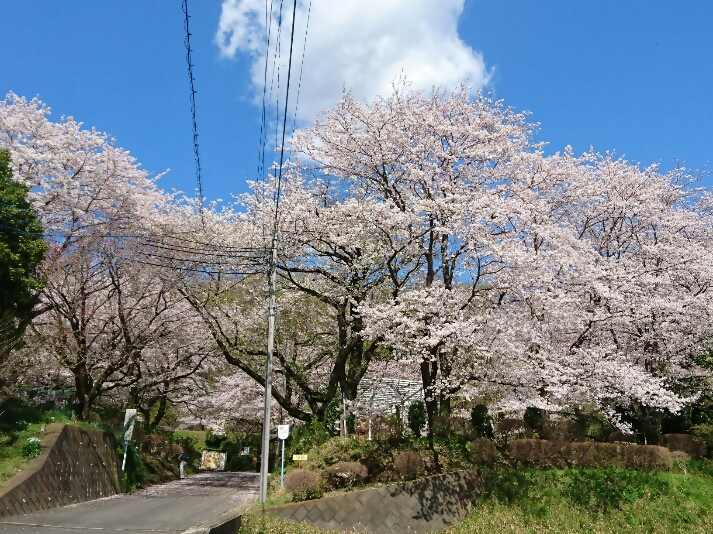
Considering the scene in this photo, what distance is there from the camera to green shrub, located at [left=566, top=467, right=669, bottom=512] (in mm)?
14875

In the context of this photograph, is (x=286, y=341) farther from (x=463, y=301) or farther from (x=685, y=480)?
(x=685, y=480)

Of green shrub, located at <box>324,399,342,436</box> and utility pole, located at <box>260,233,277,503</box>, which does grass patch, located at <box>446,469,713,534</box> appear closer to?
green shrub, located at <box>324,399,342,436</box>

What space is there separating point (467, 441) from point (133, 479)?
12.9 metres

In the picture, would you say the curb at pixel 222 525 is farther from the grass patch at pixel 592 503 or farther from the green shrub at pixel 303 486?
the grass patch at pixel 592 503

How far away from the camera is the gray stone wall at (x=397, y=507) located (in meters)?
13.1

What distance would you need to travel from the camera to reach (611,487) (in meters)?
15.4

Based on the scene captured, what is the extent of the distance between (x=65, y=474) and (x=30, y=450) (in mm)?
1710

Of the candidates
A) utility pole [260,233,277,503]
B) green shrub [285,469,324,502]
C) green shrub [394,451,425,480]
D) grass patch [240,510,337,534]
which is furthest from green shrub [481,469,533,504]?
utility pole [260,233,277,503]

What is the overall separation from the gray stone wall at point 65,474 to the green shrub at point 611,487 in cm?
1349

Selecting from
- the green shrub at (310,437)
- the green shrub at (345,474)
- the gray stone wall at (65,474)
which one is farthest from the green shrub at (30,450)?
the green shrub at (345,474)

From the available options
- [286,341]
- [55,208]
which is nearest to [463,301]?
[286,341]

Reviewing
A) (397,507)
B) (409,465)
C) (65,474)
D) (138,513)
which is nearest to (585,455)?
(409,465)

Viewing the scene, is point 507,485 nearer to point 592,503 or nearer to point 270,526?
point 592,503

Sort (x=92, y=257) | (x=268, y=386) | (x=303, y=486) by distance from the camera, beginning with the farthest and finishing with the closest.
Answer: (x=92, y=257) → (x=268, y=386) → (x=303, y=486)
